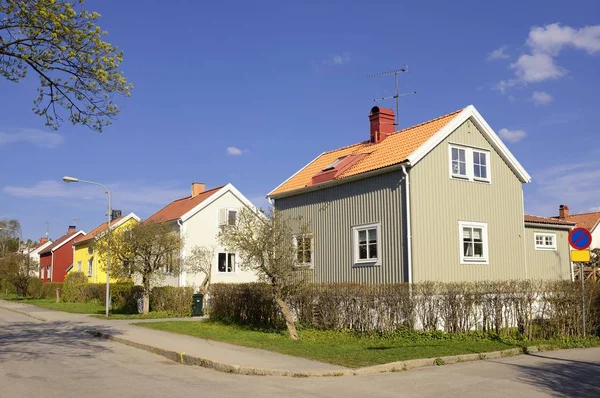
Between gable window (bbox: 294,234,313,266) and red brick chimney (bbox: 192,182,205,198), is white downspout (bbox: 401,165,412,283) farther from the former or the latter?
red brick chimney (bbox: 192,182,205,198)

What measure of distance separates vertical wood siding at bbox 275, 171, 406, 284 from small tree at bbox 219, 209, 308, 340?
3.64 metres

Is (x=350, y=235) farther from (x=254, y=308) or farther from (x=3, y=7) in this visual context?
(x=3, y=7)

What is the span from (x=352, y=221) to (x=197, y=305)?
32.7 ft

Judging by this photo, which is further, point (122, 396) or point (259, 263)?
point (259, 263)

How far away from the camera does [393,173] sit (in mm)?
19859

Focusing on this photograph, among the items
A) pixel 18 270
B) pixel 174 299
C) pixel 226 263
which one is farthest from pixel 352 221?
pixel 18 270

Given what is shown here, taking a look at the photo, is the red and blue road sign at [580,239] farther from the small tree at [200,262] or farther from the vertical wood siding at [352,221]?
the small tree at [200,262]

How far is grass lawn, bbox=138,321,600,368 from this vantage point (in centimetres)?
1291

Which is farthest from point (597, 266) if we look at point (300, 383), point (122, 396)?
point (122, 396)

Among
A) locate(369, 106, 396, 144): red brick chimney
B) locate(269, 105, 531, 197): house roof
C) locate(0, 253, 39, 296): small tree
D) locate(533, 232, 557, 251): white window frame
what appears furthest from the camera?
locate(0, 253, 39, 296): small tree

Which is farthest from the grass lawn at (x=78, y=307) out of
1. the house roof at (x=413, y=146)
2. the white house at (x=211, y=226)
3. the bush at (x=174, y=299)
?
the house roof at (x=413, y=146)

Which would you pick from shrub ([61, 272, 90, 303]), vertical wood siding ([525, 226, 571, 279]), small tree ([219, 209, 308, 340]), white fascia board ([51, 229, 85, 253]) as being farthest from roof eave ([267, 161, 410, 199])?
white fascia board ([51, 229, 85, 253])

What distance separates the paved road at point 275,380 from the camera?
9586mm

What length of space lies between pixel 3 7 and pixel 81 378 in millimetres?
8057
